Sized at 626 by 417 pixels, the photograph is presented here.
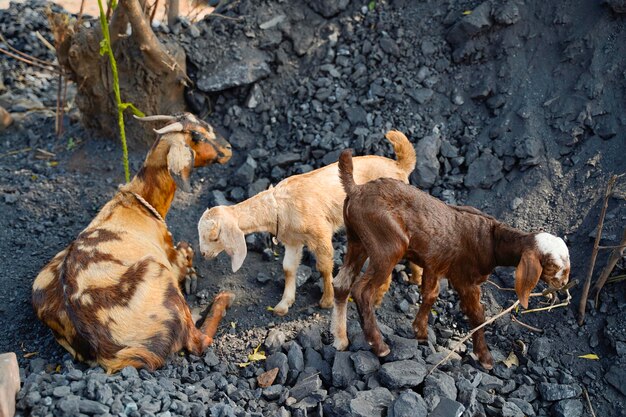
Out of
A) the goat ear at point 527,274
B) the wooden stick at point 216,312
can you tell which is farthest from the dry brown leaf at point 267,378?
the goat ear at point 527,274

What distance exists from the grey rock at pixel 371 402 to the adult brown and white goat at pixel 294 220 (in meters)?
1.57

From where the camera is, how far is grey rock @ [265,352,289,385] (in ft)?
22.1

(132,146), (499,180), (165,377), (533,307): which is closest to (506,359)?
(533,307)

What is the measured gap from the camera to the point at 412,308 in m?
7.80

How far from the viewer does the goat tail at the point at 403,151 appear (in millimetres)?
7922

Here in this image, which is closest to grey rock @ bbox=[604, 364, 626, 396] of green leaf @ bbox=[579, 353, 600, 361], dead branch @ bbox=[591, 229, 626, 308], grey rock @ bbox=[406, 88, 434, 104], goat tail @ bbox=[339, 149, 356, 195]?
green leaf @ bbox=[579, 353, 600, 361]

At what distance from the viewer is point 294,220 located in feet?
25.1

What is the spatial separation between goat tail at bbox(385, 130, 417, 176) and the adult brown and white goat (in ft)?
0.04

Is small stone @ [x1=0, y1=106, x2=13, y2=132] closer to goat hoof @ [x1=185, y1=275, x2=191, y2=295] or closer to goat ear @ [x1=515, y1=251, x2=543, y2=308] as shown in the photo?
goat hoof @ [x1=185, y1=275, x2=191, y2=295]

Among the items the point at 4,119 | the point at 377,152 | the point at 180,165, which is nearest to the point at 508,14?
the point at 377,152

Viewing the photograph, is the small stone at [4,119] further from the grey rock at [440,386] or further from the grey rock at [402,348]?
the grey rock at [440,386]

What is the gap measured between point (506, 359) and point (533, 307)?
0.78 meters

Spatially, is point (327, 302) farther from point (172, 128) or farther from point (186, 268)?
point (172, 128)

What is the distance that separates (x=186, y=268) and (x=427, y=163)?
3.24 metres
